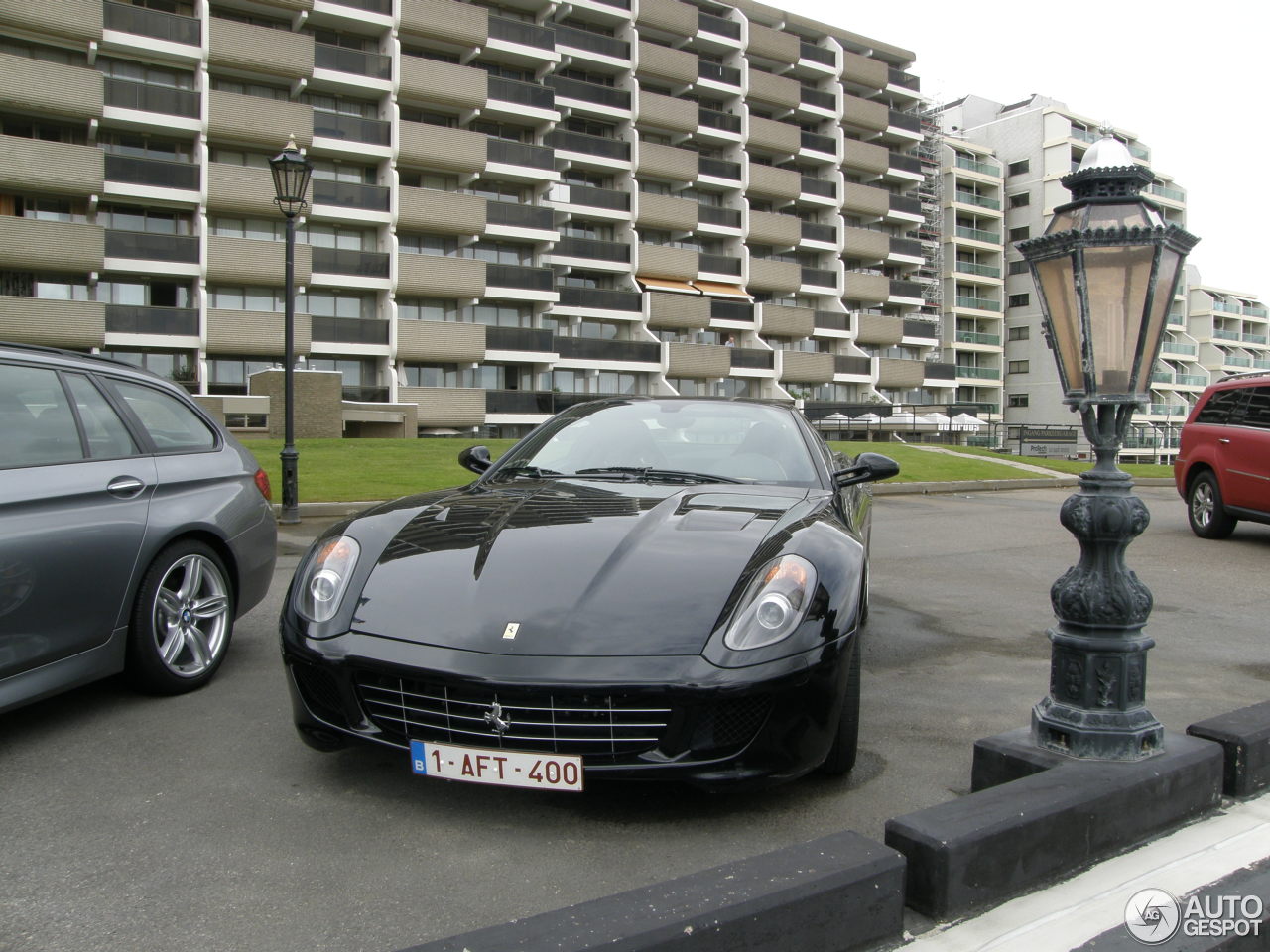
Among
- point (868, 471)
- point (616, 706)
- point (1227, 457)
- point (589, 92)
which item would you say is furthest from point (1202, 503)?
point (589, 92)

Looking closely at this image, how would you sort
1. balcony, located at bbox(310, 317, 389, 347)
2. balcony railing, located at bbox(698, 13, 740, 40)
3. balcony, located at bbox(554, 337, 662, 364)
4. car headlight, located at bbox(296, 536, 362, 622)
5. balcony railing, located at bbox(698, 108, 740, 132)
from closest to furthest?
1. car headlight, located at bbox(296, 536, 362, 622)
2. balcony, located at bbox(310, 317, 389, 347)
3. balcony, located at bbox(554, 337, 662, 364)
4. balcony railing, located at bbox(698, 108, 740, 132)
5. balcony railing, located at bbox(698, 13, 740, 40)

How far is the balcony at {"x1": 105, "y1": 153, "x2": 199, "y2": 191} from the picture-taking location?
32750 millimetres

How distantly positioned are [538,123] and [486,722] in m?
43.5

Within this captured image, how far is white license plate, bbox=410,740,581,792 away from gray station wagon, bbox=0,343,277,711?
68.0 inches

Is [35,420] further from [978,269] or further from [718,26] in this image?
[978,269]

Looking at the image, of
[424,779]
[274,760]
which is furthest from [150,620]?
[424,779]

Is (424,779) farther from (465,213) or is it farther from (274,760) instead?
(465,213)

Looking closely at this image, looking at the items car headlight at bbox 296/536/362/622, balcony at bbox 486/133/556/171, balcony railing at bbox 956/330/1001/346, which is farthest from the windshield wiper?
balcony railing at bbox 956/330/1001/346

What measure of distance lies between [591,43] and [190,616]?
4675cm

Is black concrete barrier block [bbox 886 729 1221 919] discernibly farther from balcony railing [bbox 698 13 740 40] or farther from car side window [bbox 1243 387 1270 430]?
balcony railing [bbox 698 13 740 40]

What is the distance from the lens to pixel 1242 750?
3.20m

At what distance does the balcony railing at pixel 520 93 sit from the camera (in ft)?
135

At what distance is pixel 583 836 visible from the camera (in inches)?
113

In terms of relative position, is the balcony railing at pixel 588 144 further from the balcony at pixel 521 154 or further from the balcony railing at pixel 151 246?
the balcony railing at pixel 151 246
